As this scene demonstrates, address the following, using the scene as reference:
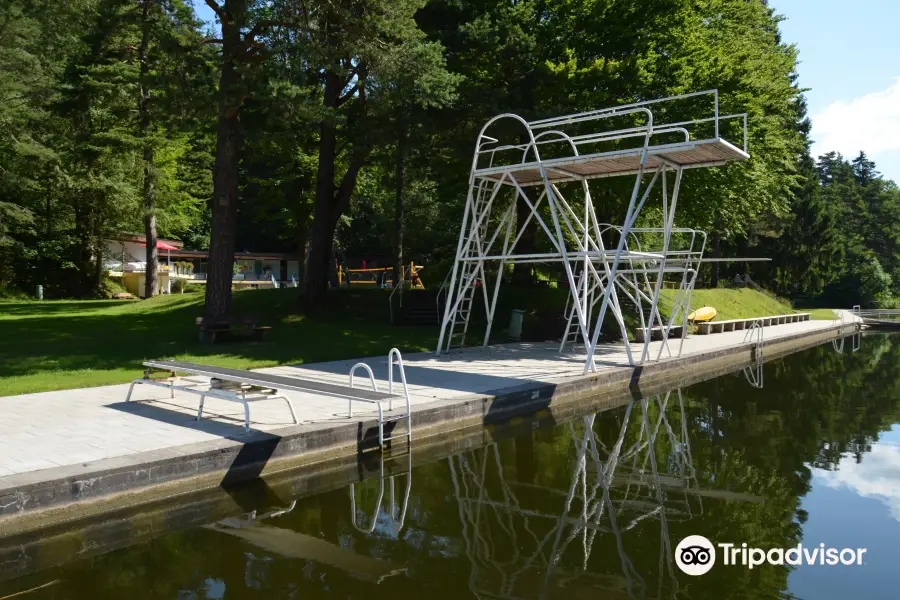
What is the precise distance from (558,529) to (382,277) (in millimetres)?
33691

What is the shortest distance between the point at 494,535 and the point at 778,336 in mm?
22937

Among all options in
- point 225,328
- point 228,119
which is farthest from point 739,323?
point 228,119

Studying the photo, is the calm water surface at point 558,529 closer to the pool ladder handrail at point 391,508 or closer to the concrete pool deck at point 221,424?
the pool ladder handrail at point 391,508

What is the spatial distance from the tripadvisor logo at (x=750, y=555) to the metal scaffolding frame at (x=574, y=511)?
16 cm

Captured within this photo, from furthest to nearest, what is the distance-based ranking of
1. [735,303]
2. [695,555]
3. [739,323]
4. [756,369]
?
[735,303], [739,323], [756,369], [695,555]

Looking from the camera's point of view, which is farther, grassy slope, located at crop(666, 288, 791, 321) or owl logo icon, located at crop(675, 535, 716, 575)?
grassy slope, located at crop(666, 288, 791, 321)

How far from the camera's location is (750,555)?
19.1 ft

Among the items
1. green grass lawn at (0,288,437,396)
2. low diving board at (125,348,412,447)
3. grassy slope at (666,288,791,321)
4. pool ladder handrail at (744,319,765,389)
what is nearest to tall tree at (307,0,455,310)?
green grass lawn at (0,288,437,396)

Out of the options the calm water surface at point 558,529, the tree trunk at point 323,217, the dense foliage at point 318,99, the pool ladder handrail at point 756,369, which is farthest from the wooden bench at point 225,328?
the pool ladder handrail at point 756,369

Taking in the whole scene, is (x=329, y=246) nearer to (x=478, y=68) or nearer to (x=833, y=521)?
(x=478, y=68)

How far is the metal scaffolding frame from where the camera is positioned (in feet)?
17.5

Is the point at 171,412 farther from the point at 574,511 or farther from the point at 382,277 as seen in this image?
the point at 382,277

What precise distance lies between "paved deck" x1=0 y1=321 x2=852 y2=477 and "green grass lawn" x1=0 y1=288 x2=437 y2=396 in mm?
1190

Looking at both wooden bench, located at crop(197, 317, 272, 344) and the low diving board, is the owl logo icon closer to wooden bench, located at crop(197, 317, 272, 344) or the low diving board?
the low diving board
